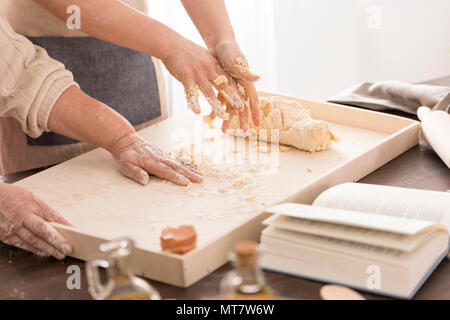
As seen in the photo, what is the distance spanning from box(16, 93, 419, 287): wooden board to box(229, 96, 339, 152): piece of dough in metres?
0.03

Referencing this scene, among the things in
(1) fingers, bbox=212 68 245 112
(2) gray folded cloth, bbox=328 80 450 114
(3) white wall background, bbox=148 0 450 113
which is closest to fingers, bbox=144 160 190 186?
(1) fingers, bbox=212 68 245 112

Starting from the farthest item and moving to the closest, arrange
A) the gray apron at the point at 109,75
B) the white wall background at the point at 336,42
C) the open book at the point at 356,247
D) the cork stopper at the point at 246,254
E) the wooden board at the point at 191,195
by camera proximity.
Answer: the white wall background at the point at 336,42 < the gray apron at the point at 109,75 < the wooden board at the point at 191,195 < the open book at the point at 356,247 < the cork stopper at the point at 246,254

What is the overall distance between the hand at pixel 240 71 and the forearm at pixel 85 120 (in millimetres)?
325

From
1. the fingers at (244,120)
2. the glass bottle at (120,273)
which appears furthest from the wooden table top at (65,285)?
the fingers at (244,120)

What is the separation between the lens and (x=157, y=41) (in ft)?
5.31

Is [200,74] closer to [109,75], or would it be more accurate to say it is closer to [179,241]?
[109,75]

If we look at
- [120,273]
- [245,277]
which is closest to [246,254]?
[245,277]

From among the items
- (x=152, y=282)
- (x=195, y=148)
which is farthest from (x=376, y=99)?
(x=152, y=282)

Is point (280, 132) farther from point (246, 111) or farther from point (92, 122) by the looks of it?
point (92, 122)

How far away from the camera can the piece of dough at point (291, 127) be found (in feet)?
5.36

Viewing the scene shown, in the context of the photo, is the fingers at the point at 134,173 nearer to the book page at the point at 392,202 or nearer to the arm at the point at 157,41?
the arm at the point at 157,41

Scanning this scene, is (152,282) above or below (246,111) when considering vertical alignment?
below
